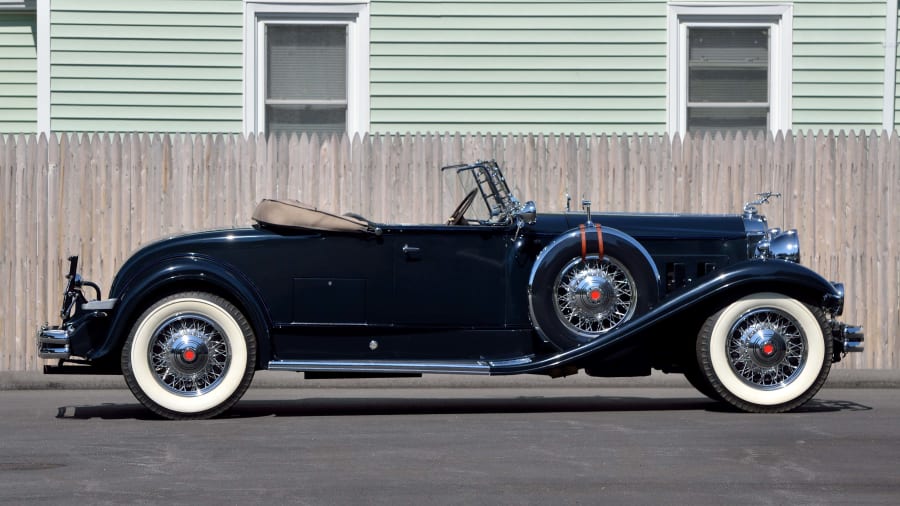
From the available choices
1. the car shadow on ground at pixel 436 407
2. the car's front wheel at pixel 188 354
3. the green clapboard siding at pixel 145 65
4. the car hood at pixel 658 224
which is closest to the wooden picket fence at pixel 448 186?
the green clapboard siding at pixel 145 65

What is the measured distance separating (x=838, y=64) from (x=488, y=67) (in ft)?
12.6

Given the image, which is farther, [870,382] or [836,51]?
[836,51]

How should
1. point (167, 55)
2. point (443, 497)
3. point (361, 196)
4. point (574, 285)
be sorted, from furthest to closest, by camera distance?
point (167, 55) → point (361, 196) → point (574, 285) → point (443, 497)

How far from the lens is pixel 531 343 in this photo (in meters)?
9.14

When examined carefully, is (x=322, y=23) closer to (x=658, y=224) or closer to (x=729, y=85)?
(x=729, y=85)

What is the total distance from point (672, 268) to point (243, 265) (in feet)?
9.47

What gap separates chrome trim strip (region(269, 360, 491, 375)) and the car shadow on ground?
1.90 feet

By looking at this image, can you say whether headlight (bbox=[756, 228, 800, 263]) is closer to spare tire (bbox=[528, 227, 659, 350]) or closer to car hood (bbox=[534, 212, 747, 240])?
car hood (bbox=[534, 212, 747, 240])

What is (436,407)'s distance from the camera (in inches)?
396

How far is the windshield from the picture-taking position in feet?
31.6

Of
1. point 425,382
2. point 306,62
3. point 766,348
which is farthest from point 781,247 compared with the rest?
point 306,62

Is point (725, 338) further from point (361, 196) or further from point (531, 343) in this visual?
point (361, 196)

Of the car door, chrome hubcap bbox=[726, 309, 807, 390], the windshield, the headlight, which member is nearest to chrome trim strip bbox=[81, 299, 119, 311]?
the car door

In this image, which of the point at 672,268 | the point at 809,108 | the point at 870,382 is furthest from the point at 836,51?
the point at 672,268
